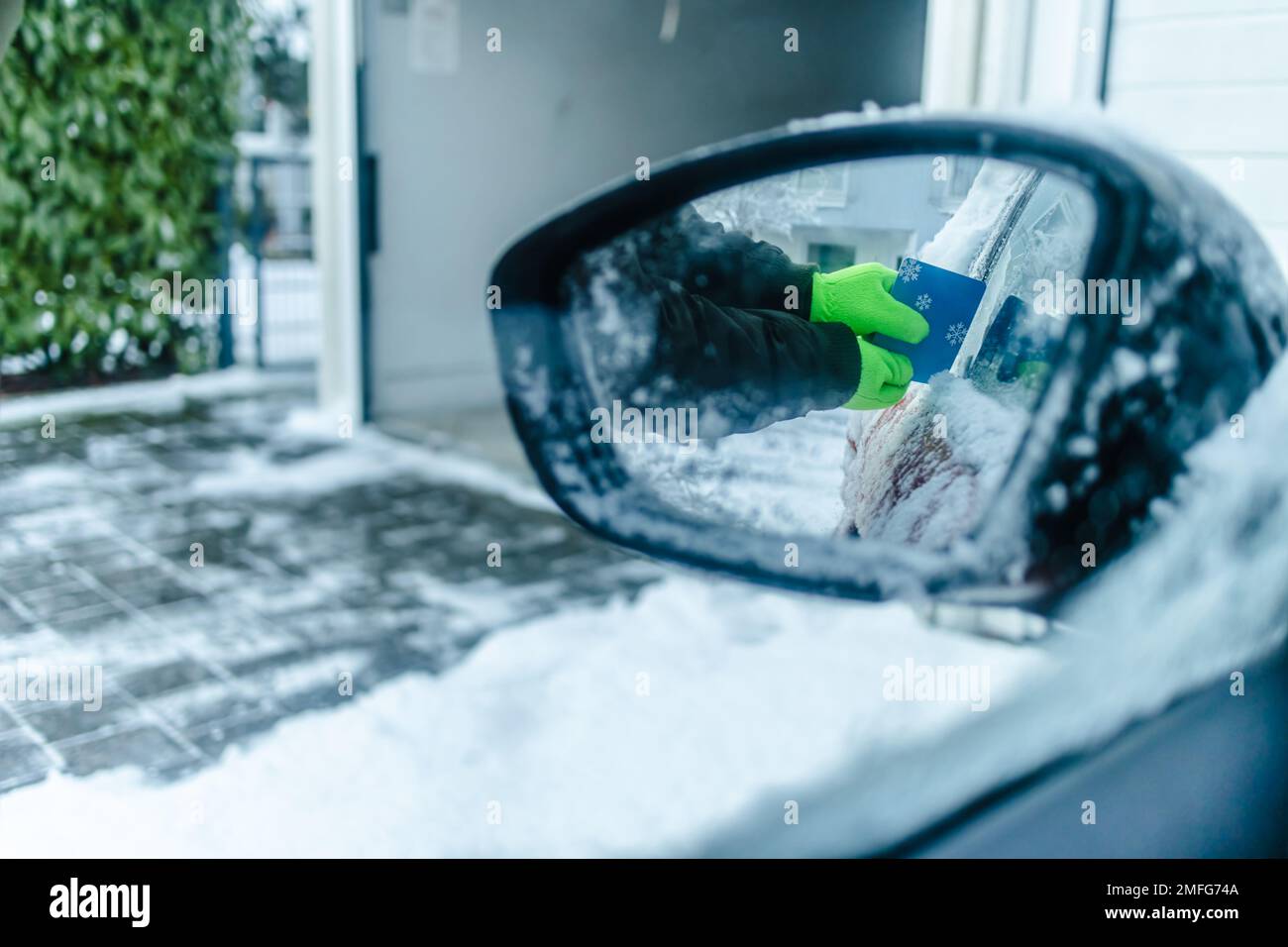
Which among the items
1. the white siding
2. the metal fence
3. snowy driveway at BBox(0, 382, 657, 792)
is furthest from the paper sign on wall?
the white siding

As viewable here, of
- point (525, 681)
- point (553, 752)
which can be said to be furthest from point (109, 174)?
point (553, 752)

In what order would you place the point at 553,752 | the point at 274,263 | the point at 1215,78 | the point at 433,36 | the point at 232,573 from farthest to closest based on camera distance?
1. the point at 274,263
2. the point at 433,36
3. the point at 232,573
4. the point at 553,752
5. the point at 1215,78

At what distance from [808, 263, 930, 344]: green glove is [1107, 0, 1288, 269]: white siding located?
124cm

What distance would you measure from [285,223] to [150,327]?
177 cm

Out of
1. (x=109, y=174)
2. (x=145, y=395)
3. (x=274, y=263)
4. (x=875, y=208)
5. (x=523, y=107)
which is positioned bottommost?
(x=145, y=395)

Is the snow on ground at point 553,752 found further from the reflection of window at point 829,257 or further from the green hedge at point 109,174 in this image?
the green hedge at point 109,174

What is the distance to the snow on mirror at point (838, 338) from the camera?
0.71 meters

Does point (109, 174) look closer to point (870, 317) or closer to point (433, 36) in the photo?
point (433, 36)

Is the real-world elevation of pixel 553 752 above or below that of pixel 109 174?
below

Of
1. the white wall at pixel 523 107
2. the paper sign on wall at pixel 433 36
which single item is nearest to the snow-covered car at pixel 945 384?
the white wall at pixel 523 107

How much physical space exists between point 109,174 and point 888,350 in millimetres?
7222

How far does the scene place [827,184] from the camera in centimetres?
77

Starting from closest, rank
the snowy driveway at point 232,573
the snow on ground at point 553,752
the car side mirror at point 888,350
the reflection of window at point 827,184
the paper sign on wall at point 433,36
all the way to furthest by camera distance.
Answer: the car side mirror at point 888,350
the reflection of window at point 827,184
the snow on ground at point 553,752
the snowy driveway at point 232,573
the paper sign on wall at point 433,36

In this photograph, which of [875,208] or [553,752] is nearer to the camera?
[875,208]
